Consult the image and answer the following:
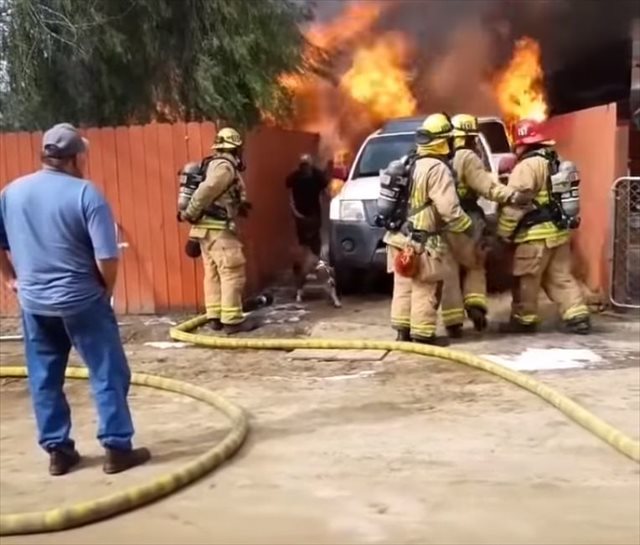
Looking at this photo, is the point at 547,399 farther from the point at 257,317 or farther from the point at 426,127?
the point at 257,317

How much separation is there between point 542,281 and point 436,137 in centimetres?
163

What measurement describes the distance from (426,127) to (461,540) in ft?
14.7

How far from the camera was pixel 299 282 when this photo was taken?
10.7 metres

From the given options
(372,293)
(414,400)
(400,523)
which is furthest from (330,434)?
(372,293)

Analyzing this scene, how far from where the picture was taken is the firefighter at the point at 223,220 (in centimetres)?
812

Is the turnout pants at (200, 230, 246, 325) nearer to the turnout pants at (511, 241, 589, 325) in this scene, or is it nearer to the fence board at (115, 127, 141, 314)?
the fence board at (115, 127, 141, 314)

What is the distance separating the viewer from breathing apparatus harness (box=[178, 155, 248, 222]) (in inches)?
324

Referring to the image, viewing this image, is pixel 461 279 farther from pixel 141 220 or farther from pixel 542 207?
pixel 141 220

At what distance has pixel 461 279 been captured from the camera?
26.8 feet

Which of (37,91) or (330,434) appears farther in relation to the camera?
(37,91)

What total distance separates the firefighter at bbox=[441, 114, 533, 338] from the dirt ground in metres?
0.65

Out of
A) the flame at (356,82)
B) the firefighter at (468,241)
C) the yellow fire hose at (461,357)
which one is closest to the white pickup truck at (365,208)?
the firefighter at (468,241)

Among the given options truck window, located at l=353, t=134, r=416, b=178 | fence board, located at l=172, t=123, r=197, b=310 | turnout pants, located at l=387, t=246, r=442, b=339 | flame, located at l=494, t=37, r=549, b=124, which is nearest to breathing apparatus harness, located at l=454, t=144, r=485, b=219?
turnout pants, located at l=387, t=246, r=442, b=339

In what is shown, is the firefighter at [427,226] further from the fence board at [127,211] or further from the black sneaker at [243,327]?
the fence board at [127,211]
